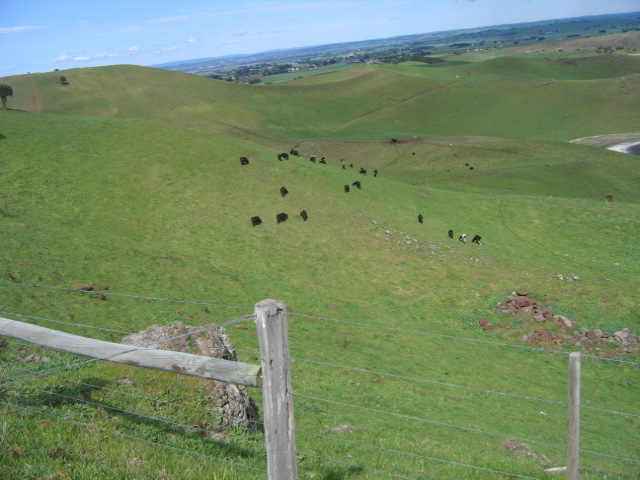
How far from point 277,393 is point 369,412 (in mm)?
9512

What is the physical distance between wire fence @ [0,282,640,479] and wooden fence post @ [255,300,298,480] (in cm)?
37

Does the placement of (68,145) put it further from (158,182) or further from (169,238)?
(169,238)

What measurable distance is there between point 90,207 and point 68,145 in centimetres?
1099

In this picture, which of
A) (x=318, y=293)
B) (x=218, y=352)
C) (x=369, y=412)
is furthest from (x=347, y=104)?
(x=218, y=352)

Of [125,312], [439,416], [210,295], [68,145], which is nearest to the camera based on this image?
[439,416]

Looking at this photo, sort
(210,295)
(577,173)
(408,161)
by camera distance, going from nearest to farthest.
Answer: (210,295)
(577,173)
(408,161)

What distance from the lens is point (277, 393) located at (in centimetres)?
539

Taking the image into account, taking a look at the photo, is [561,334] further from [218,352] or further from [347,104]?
[347,104]

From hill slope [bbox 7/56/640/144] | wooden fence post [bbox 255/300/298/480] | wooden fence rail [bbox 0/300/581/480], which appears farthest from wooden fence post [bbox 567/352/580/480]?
hill slope [bbox 7/56/640/144]

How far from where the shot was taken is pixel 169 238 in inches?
1206

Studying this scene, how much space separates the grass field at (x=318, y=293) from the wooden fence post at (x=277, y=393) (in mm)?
1262

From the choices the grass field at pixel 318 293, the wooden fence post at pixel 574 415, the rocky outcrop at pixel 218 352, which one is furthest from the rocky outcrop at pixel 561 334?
the wooden fence post at pixel 574 415

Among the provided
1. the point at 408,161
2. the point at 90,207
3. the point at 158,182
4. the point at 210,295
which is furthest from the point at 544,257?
the point at 408,161

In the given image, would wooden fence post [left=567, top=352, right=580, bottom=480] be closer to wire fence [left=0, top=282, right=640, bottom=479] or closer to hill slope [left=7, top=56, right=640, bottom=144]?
wire fence [left=0, top=282, right=640, bottom=479]
